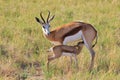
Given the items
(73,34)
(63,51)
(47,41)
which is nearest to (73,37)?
(73,34)

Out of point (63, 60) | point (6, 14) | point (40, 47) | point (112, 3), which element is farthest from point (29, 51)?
point (112, 3)

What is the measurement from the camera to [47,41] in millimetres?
8820

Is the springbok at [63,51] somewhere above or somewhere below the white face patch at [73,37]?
below

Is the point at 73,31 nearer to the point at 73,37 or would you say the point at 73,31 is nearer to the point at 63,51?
the point at 73,37

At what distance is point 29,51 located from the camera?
8281mm

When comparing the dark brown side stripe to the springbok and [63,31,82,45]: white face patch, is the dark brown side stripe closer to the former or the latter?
[63,31,82,45]: white face patch

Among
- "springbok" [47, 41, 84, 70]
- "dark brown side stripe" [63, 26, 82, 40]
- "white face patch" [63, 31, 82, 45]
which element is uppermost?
"dark brown side stripe" [63, 26, 82, 40]

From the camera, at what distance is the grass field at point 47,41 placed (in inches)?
279

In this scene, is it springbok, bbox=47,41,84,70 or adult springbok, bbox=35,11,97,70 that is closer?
springbok, bbox=47,41,84,70

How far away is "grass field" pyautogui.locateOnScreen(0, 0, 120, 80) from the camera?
23.3 feet

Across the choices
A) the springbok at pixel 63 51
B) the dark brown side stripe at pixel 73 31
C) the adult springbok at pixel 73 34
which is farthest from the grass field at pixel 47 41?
the dark brown side stripe at pixel 73 31

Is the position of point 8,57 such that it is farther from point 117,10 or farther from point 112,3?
point 112,3

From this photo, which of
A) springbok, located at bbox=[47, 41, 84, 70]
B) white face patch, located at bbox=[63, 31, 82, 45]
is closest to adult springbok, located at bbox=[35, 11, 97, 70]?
white face patch, located at bbox=[63, 31, 82, 45]

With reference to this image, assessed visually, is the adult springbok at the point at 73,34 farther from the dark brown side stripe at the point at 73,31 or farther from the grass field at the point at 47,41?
the grass field at the point at 47,41
